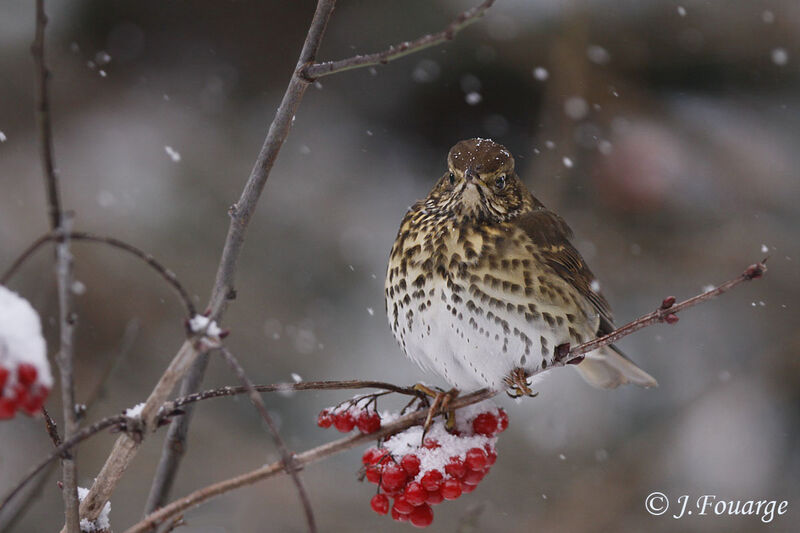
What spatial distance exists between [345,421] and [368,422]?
0.05 metres

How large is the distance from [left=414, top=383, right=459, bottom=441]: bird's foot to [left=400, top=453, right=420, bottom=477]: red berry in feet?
0.14

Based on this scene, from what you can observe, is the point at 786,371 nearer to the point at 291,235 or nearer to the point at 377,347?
the point at 377,347

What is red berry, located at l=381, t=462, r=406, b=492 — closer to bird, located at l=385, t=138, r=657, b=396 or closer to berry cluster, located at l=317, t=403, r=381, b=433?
berry cluster, located at l=317, t=403, r=381, b=433

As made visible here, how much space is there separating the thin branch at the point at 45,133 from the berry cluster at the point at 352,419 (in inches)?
26.2

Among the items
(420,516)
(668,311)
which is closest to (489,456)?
(420,516)

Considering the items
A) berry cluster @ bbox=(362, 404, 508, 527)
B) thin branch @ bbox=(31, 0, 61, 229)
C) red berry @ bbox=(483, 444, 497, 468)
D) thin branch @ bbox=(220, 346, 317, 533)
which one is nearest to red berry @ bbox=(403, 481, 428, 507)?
berry cluster @ bbox=(362, 404, 508, 527)

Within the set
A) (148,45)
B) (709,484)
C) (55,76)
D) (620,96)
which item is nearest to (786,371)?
(709,484)

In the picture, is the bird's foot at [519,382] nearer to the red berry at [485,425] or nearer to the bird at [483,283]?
the bird at [483,283]

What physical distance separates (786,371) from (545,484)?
3.60ft

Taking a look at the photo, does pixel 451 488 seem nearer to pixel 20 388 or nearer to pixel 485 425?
pixel 485 425

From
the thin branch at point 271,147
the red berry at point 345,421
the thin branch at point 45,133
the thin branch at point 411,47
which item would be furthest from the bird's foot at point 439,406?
the thin branch at point 45,133

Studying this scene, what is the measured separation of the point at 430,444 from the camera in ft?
4.22

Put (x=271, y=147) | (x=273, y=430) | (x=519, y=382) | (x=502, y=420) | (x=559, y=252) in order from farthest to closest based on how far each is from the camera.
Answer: (x=559, y=252) < (x=519, y=382) < (x=502, y=420) < (x=271, y=147) < (x=273, y=430)

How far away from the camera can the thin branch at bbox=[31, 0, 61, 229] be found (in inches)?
24.9
